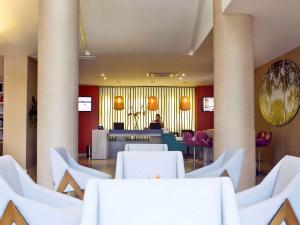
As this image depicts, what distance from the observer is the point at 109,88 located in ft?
59.2

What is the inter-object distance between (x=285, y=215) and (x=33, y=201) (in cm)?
148

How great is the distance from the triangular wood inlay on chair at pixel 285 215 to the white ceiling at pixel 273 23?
397 cm

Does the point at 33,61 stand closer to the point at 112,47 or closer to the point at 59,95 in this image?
the point at 112,47

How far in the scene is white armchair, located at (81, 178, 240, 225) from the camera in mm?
1497

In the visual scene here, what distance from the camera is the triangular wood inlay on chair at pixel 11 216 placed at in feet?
7.25

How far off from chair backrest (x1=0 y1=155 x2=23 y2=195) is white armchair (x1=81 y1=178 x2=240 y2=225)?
147 cm

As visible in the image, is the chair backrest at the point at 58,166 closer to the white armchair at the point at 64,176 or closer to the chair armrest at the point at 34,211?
the white armchair at the point at 64,176

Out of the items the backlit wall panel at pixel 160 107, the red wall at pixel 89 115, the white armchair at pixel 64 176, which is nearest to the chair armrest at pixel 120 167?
the white armchair at pixel 64 176

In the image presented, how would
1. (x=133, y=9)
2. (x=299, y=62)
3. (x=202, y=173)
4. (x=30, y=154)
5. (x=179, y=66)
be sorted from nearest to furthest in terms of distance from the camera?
(x=202, y=173)
(x=133, y=9)
(x=299, y=62)
(x=30, y=154)
(x=179, y=66)

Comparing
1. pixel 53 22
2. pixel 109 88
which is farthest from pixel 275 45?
pixel 109 88

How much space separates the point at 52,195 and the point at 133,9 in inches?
236

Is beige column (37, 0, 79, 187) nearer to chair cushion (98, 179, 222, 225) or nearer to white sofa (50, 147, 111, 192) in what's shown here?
white sofa (50, 147, 111, 192)

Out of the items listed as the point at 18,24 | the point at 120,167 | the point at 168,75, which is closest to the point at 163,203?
the point at 120,167

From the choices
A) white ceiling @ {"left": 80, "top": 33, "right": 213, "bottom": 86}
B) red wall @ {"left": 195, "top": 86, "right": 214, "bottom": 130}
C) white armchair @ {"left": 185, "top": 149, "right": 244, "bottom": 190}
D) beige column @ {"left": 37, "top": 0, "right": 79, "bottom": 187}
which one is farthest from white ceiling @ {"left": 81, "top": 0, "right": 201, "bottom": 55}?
red wall @ {"left": 195, "top": 86, "right": 214, "bottom": 130}
